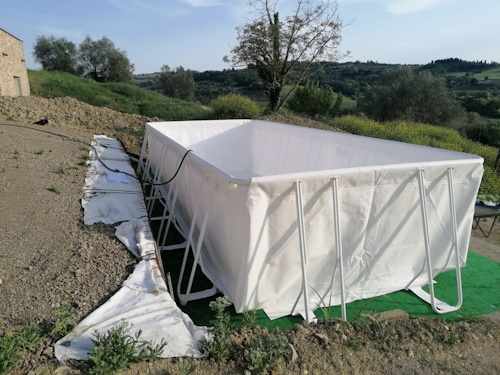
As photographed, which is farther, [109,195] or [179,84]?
[179,84]

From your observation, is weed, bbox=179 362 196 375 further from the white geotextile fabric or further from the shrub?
the shrub

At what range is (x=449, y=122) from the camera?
2270cm

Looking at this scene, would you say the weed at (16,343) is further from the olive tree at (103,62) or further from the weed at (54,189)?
the olive tree at (103,62)

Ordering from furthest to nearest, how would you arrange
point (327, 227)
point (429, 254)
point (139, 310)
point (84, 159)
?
point (84, 159) → point (429, 254) → point (327, 227) → point (139, 310)

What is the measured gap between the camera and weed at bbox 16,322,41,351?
1.96 metres

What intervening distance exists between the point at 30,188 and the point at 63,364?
3.58 meters

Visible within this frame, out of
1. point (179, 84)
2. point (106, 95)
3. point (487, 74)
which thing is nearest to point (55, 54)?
point (179, 84)

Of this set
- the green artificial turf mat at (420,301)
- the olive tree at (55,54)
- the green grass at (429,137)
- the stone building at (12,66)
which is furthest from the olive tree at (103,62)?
the green artificial turf mat at (420,301)

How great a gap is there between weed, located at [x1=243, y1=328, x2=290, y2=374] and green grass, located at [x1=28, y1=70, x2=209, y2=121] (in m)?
17.4

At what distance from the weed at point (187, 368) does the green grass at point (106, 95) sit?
1748 cm

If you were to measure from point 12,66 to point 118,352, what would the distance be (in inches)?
710

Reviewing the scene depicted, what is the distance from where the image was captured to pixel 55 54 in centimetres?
3403

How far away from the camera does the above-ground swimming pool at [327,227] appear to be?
2.77 meters

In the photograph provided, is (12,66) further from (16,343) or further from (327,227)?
(327,227)
